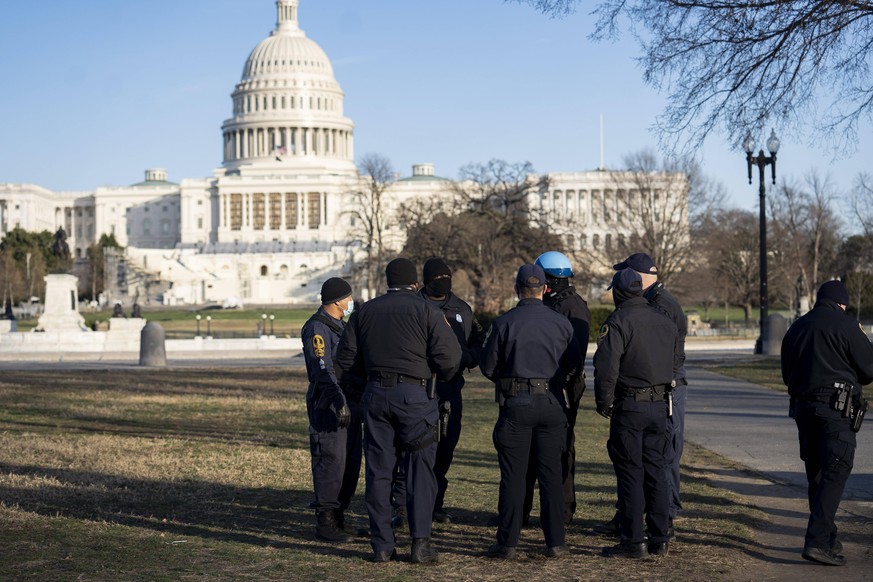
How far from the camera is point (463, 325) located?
974 centimetres

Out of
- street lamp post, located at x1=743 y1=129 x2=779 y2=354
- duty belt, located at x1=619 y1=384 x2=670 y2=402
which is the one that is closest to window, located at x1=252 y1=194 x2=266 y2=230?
street lamp post, located at x1=743 y1=129 x2=779 y2=354

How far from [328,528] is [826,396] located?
3518mm

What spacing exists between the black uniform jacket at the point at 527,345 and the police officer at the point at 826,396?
1.65 m

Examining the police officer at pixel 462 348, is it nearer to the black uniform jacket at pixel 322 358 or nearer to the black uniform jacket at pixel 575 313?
the black uniform jacket at pixel 575 313

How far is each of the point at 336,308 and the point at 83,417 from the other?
10.1 metres

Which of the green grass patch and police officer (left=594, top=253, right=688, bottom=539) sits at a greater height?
police officer (left=594, top=253, right=688, bottom=539)

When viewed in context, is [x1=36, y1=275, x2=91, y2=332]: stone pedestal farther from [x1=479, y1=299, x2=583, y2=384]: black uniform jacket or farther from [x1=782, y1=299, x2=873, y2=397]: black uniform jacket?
[x1=782, y1=299, x2=873, y2=397]: black uniform jacket

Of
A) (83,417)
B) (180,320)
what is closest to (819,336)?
(83,417)

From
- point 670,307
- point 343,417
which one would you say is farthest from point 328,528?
point 670,307

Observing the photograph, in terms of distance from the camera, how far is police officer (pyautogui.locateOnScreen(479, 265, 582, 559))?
8.39m

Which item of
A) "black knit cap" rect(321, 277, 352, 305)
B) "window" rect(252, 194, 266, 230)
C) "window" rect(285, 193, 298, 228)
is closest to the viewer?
"black knit cap" rect(321, 277, 352, 305)

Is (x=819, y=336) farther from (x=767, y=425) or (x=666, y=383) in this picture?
(x=767, y=425)

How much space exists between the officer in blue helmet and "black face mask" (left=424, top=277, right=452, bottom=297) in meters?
0.70

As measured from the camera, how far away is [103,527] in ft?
30.9
